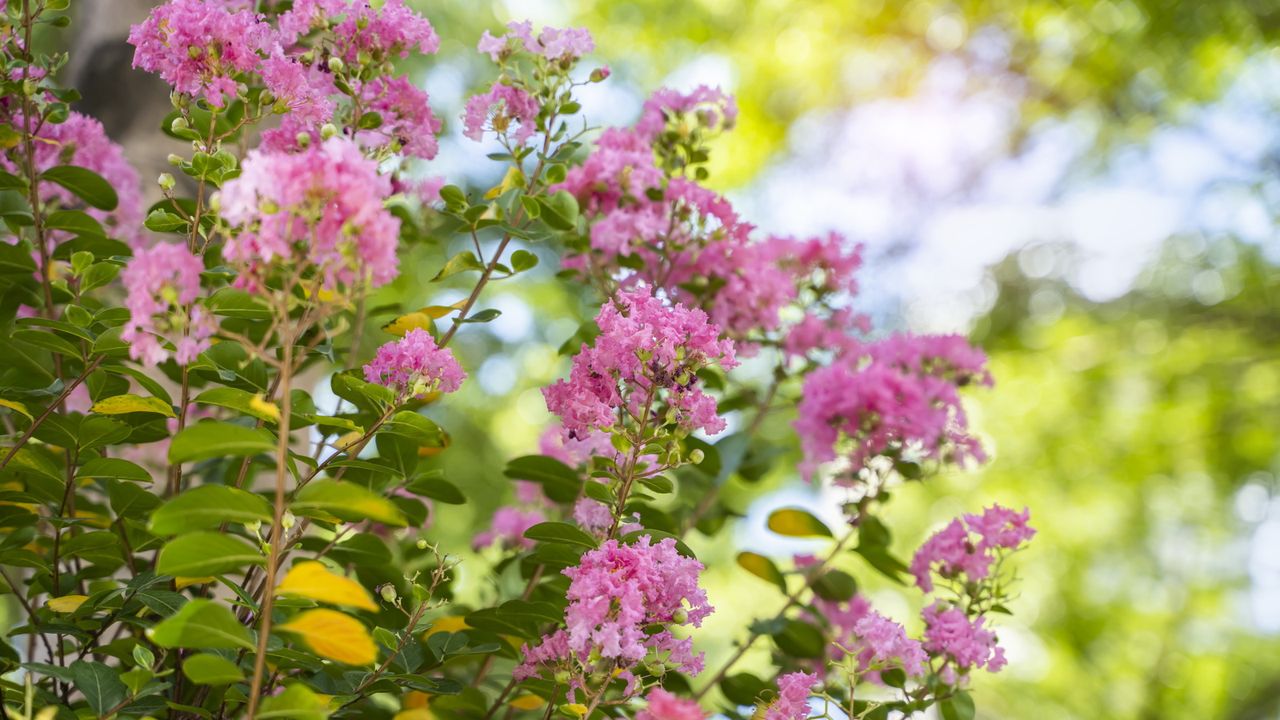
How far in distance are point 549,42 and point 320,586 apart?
0.76m

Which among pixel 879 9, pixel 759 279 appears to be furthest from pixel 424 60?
pixel 759 279

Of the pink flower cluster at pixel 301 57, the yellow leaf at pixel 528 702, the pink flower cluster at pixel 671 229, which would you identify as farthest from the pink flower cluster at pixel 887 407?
the pink flower cluster at pixel 301 57

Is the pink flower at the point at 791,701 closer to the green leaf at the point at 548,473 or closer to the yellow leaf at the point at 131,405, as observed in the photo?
the green leaf at the point at 548,473

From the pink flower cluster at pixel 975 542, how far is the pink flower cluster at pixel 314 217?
895 millimetres

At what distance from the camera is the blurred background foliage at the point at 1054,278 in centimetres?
514

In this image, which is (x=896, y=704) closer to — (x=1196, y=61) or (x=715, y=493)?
(x=715, y=493)

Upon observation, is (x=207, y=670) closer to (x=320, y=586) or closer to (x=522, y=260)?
(x=320, y=586)

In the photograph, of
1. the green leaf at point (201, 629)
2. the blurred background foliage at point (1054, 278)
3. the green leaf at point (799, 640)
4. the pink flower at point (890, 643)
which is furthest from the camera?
the blurred background foliage at point (1054, 278)

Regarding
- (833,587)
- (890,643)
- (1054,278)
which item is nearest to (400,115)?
(890,643)

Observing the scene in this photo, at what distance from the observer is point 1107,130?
226 inches

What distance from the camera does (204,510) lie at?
0.68m

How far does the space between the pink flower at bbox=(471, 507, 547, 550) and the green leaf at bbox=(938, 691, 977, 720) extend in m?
0.66

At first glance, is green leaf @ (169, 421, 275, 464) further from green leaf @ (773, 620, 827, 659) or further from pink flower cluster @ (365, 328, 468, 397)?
green leaf @ (773, 620, 827, 659)

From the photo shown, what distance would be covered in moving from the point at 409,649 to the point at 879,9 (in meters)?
5.80
